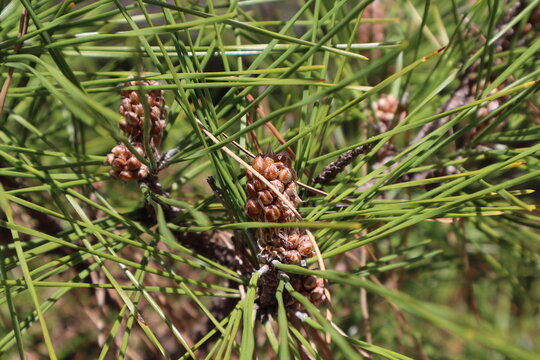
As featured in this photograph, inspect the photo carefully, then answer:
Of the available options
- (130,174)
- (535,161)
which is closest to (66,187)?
(130,174)

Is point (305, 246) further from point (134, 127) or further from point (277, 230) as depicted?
point (134, 127)

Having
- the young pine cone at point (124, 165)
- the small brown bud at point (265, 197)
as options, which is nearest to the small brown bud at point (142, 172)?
the young pine cone at point (124, 165)

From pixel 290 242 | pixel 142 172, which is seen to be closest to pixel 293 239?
pixel 290 242

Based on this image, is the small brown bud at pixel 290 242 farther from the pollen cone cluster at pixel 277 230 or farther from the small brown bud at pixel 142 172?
the small brown bud at pixel 142 172

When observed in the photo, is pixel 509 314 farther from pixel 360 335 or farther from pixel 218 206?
pixel 218 206

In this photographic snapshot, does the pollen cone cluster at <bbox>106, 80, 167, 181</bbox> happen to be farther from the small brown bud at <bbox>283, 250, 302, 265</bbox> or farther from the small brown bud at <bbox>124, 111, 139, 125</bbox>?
the small brown bud at <bbox>283, 250, 302, 265</bbox>

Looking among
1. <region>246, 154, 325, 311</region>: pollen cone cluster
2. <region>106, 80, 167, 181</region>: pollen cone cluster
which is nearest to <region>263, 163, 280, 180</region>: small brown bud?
<region>246, 154, 325, 311</region>: pollen cone cluster
